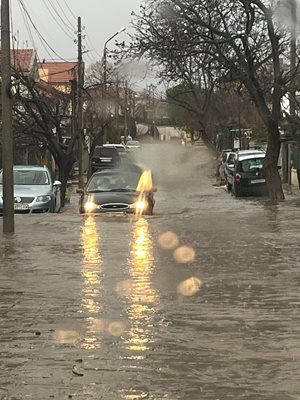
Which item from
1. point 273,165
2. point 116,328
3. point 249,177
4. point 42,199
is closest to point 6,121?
point 42,199

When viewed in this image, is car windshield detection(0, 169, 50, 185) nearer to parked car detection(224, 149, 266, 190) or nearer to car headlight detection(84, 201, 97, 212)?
car headlight detection(84, 201, 97, 212)

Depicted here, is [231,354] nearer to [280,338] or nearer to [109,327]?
[280,338]

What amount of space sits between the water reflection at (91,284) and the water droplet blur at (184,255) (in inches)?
45.1

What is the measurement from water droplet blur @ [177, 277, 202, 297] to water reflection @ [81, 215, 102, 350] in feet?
3.07

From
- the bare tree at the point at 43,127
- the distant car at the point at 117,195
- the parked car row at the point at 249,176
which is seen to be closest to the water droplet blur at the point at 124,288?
the distant car at the point at 117,195

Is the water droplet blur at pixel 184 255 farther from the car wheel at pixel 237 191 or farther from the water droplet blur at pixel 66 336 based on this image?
the car wheel at pixel 237 191

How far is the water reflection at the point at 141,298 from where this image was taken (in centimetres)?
696

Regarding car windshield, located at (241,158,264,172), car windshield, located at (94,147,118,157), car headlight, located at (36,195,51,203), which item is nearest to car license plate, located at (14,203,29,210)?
car headlight, located at (36,195,51,203)

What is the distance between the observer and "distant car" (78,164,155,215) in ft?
60.1

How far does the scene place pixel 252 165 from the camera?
100.0 feet

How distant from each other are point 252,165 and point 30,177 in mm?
11219

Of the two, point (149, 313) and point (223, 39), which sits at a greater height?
point (223, 39)

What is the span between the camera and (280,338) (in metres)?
7.12

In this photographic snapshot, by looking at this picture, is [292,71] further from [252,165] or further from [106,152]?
[106,152]
